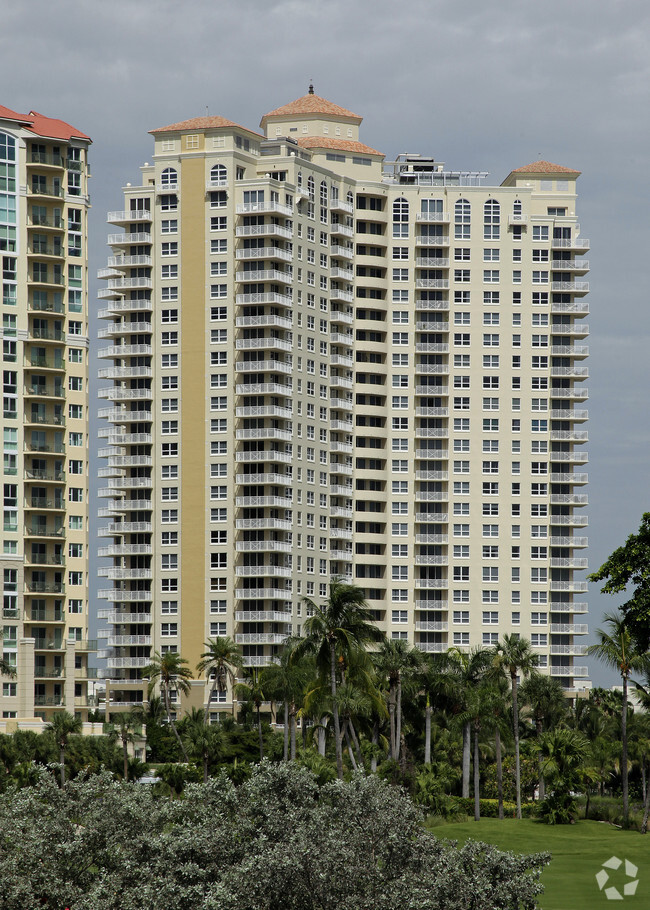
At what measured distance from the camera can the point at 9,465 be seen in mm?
132625

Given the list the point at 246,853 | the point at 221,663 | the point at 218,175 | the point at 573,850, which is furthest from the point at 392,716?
the point at 218,175

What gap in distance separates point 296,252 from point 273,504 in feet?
96.4

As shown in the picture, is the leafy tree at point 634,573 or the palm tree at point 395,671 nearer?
the leafy tree at point 634,573

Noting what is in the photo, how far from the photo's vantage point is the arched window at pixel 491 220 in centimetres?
17275

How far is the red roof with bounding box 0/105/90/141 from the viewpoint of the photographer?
13425cm

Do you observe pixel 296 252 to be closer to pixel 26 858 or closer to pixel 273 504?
pixel 273 504

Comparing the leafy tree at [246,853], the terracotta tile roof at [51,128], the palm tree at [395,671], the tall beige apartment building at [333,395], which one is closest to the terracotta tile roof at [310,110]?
the tall beige apartment building at [333,395]

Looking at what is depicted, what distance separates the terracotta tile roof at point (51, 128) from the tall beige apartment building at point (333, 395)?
2294 centimetres

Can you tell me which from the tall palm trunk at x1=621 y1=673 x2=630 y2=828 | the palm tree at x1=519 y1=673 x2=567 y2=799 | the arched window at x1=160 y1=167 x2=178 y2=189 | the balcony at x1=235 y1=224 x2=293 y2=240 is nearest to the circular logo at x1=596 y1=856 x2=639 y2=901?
the tall palm trunk at x1=621 y1=673 x2=630 y2=828

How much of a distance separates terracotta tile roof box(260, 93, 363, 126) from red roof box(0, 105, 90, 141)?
4464 cm

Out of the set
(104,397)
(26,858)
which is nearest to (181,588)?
(104,397)

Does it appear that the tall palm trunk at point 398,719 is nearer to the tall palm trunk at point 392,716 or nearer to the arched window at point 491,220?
the tall palm trunk at point 392,716

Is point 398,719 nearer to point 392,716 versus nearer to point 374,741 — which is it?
point 392,716

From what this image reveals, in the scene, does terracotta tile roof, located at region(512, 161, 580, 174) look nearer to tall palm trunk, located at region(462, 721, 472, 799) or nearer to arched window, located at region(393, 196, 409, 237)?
arched window, located at region(393, 196, 409, 237)
